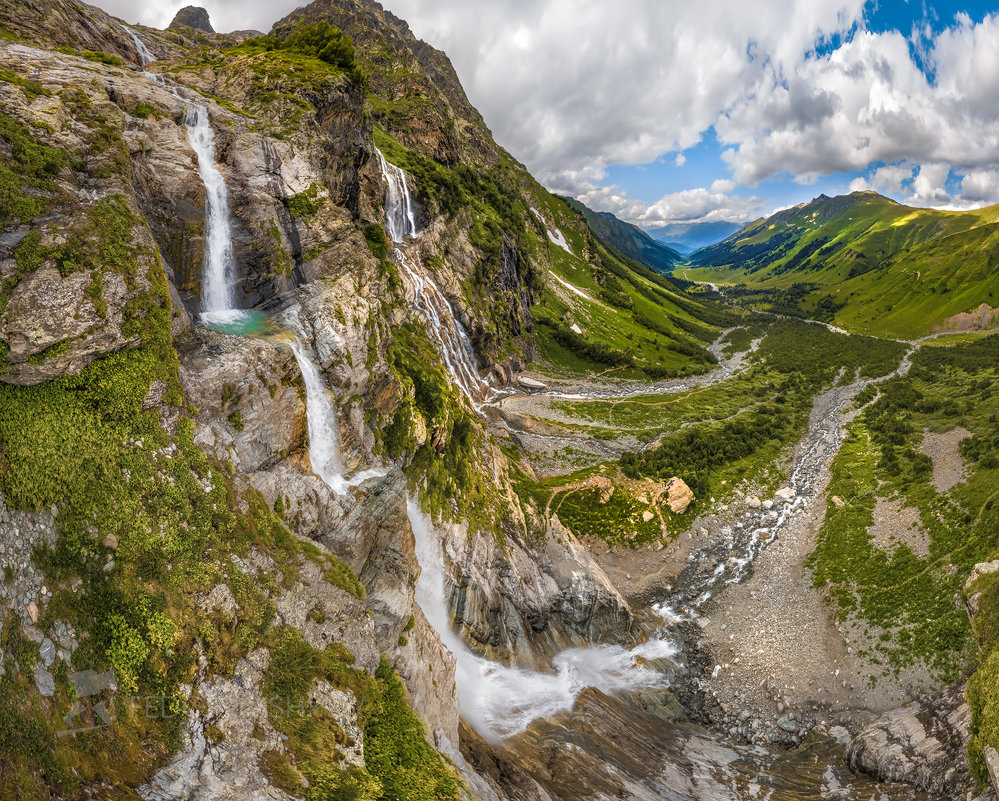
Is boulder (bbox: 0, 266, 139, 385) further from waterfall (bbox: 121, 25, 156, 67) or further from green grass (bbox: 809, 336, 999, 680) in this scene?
waterfall (bbox: 121, 25, 156, 67)

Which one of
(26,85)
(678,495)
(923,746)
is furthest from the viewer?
(678,495)

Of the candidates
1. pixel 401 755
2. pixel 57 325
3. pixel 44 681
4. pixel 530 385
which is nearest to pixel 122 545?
pixel 44 681

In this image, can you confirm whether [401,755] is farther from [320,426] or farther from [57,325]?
[57,325]

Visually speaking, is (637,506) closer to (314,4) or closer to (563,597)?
(563,597)

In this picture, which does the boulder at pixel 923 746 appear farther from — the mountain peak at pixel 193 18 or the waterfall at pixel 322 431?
the mountain peak at pixel 193 18

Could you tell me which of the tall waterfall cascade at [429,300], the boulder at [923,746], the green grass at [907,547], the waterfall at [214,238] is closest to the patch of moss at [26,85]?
the waterfall at [214,238]

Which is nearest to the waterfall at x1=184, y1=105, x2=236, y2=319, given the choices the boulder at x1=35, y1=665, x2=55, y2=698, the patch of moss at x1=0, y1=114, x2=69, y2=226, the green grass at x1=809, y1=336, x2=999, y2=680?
the patch of moss at x1=0, y1=114, x2=69, y2=226
